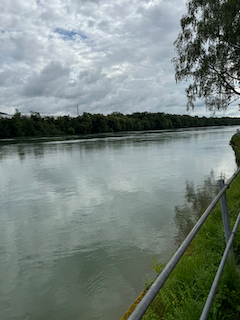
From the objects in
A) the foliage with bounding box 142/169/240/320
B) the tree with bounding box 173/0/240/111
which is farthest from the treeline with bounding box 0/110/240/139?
the foliage with bounding box 142/169/240/320

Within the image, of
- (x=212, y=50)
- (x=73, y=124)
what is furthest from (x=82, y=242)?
(x=73, y=124)

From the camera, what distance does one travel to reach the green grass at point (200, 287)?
2814mm

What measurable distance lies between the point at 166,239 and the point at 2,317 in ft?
12.3

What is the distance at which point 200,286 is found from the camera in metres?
3.32

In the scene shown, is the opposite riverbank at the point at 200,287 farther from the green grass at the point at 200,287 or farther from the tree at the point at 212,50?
the tree at the point at 212,50

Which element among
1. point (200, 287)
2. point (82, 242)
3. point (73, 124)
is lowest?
point (82, 242)

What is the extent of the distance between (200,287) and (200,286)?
0.40 feet

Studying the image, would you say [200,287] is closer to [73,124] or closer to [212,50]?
[212,50]

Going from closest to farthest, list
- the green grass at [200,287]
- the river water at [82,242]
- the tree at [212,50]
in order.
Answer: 1. the green grass at [200,287]
2. the river water at [82,242]
3. the tree at [212,50]

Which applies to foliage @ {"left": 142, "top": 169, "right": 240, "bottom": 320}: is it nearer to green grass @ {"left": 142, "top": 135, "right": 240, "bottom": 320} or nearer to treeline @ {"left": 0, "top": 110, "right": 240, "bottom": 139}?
green grass @ {"left": 142, "top": 135, "right": 240, "bottom": 320}

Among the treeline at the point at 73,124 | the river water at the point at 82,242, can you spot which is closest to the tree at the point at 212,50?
the river water at the point at 82,242

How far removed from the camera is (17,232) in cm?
771

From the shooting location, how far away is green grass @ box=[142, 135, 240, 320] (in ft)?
9.23

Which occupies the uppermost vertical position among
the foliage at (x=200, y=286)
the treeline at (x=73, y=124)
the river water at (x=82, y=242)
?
the treeline at (x=73, y=124)
